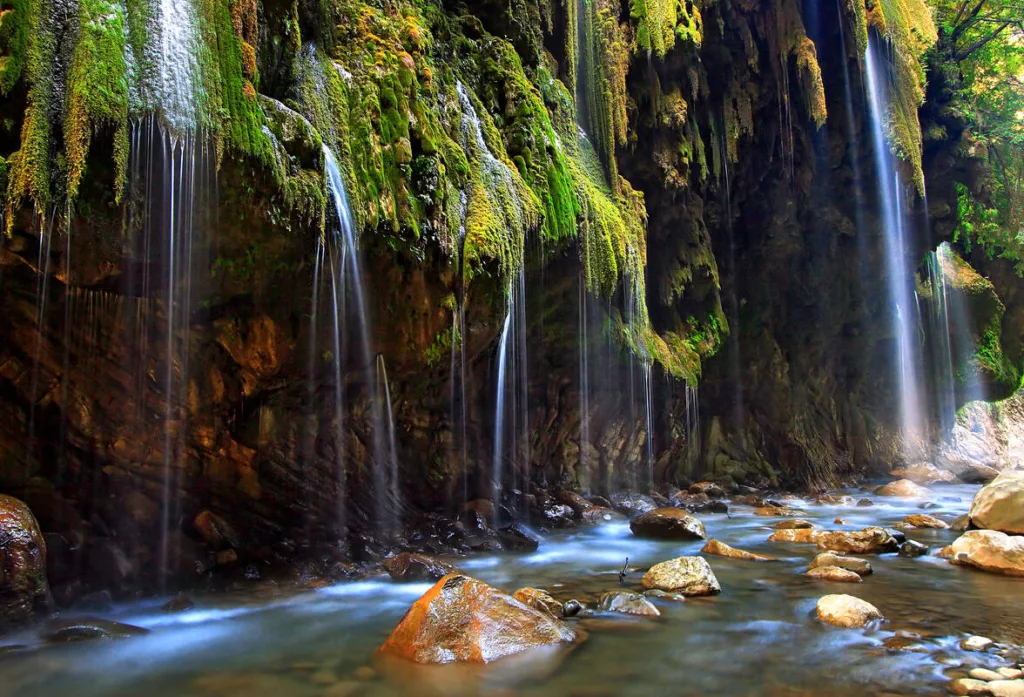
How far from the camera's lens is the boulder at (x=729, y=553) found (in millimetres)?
8461

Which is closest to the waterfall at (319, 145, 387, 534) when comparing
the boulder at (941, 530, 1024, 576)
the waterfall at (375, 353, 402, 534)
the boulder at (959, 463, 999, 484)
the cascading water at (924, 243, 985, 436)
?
the waterfall at (375, 353, 402, 534)

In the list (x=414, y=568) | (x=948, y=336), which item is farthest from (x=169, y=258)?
(x=948, y=336)

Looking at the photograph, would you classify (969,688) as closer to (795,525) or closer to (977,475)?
(795,525)

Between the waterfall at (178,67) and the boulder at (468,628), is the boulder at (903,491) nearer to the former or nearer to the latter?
the boulder at (468,628)

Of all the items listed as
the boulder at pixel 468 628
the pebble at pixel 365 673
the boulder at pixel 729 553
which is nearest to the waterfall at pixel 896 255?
the boulder at pixel 729 553

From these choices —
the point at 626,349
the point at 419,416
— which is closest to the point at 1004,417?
the point at 626,349

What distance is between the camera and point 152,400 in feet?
24.1

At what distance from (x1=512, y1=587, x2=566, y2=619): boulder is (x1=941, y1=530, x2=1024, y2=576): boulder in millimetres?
5199

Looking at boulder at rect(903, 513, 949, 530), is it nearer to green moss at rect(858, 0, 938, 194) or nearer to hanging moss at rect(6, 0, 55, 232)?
green moss at rect(858, 0, 938, 194)

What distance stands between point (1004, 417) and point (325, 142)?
3307 centimetres

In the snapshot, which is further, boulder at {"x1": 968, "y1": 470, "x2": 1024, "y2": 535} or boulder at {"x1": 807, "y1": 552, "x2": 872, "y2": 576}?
boulder at {"x1": 968, "y1": 470, "x2": 1024, "y2": 535}

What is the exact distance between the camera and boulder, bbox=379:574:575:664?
15.3 ft

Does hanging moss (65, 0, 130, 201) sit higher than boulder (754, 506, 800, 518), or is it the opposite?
hanging moss (65, 0, 130, 201)

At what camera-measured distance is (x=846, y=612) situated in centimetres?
559
